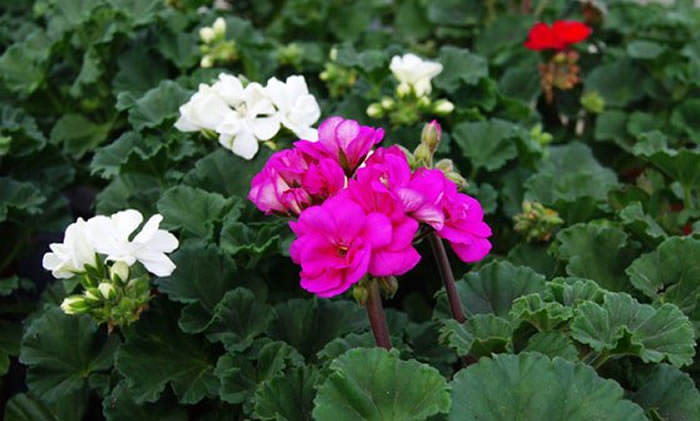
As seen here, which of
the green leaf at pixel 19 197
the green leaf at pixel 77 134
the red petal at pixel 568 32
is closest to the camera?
the green leaf at pixel 19 197

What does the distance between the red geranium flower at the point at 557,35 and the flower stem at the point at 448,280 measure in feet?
4.04

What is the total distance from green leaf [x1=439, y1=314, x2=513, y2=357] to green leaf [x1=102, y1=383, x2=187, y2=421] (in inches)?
17.1

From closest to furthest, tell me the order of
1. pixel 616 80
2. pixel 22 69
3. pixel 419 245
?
pixel 419 245 → pixel 22 69 → pixel 616 80

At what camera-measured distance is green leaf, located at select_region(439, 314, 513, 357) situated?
44.6 inches

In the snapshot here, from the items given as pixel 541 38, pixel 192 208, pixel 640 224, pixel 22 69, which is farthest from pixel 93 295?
pixel 541 38

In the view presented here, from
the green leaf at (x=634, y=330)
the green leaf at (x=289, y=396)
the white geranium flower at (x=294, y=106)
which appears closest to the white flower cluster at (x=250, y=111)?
the white geranium flower at (x=294, y=106)

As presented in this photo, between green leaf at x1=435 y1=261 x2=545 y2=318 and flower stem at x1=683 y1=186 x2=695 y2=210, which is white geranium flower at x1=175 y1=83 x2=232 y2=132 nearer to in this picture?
green leaf at x1=435 y1=261 x2=545 y2=318

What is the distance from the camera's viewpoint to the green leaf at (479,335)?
1.13 metres

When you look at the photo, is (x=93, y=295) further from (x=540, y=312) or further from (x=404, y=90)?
(x=404, y=90)

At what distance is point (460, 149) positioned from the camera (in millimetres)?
1990

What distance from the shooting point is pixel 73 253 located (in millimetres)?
1236

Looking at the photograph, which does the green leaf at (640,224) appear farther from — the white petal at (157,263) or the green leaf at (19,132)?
the green leaf at (19,132)

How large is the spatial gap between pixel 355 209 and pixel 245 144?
0.53 metres

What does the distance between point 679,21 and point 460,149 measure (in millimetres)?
834
